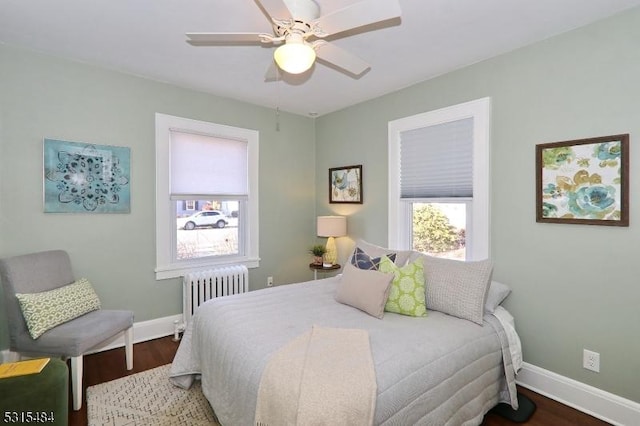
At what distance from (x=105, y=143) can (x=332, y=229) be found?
8.08 feet

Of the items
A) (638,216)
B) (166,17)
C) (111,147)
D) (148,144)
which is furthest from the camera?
(148,144)

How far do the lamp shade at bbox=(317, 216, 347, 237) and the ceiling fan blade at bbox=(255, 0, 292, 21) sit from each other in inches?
96.3

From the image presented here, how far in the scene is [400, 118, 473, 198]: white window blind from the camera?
113 inches

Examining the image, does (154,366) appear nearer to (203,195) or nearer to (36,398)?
(36,398)

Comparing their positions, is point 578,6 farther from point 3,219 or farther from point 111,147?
point 3,219

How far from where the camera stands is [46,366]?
170cm

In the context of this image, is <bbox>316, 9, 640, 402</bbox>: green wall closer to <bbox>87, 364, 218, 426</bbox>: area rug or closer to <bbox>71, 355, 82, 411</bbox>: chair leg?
<bbox>87, 364, 218, 426</bbox>: area rug

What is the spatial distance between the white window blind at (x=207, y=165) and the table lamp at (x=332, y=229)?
3.35 feet

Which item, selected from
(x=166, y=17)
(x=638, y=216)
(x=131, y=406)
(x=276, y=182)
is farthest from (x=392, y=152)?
(x=131, y=406)

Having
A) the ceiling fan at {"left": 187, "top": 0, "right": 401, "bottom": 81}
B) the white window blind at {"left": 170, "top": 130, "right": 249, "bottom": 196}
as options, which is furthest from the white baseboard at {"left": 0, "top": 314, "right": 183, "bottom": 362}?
the ceiling fan at {"left": 187, "top": 0, "right": 401, "bottom": 81}

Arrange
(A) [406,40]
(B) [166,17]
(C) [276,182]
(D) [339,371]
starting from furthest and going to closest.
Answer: (C) [276,182] → (A) [406,40] → (B) [166,17] → (D) [339,371]

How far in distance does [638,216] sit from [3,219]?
451 cm

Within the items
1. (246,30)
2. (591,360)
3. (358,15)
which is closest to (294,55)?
(358,15)

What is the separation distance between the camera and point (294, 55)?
1.65 meters
